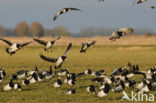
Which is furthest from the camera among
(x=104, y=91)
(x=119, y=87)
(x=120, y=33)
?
(x=119, y=87)

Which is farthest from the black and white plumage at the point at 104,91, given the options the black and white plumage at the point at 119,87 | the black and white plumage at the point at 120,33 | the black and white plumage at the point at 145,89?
the black and white plumage at the point at 120,33

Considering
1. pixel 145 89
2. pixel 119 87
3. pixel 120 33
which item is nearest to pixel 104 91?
pixel 119 87

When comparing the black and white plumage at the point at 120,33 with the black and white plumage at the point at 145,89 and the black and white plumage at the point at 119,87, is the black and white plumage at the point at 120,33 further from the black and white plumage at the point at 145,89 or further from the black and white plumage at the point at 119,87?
the black and white plumage at the point at 145,89

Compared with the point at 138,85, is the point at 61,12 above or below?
above

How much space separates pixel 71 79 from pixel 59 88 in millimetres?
1214

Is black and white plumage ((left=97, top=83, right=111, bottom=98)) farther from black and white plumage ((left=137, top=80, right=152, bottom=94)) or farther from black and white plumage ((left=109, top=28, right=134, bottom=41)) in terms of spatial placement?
black and white plumage ((left=109, top=28, right=134, bottom=41))

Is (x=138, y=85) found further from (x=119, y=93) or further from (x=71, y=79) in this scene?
(x=71, y=79)

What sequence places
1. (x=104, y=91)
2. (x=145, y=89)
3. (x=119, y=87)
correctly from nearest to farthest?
(x=104, y=91) → (x=145, y=89) → (x=119, y=87)

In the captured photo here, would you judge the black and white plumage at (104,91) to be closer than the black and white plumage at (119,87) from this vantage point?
Yes

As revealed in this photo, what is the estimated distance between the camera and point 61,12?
69.7 feet

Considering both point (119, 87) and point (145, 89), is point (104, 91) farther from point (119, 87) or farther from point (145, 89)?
point (145, 89)

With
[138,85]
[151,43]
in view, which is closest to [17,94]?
[138,85]

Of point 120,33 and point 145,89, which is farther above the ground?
point 120,33

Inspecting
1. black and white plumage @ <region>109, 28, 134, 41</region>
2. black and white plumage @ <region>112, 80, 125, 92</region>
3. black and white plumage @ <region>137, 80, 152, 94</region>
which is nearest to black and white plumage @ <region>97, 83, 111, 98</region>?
black and white plumage @ <region>112, 80, 125, 92</region>
